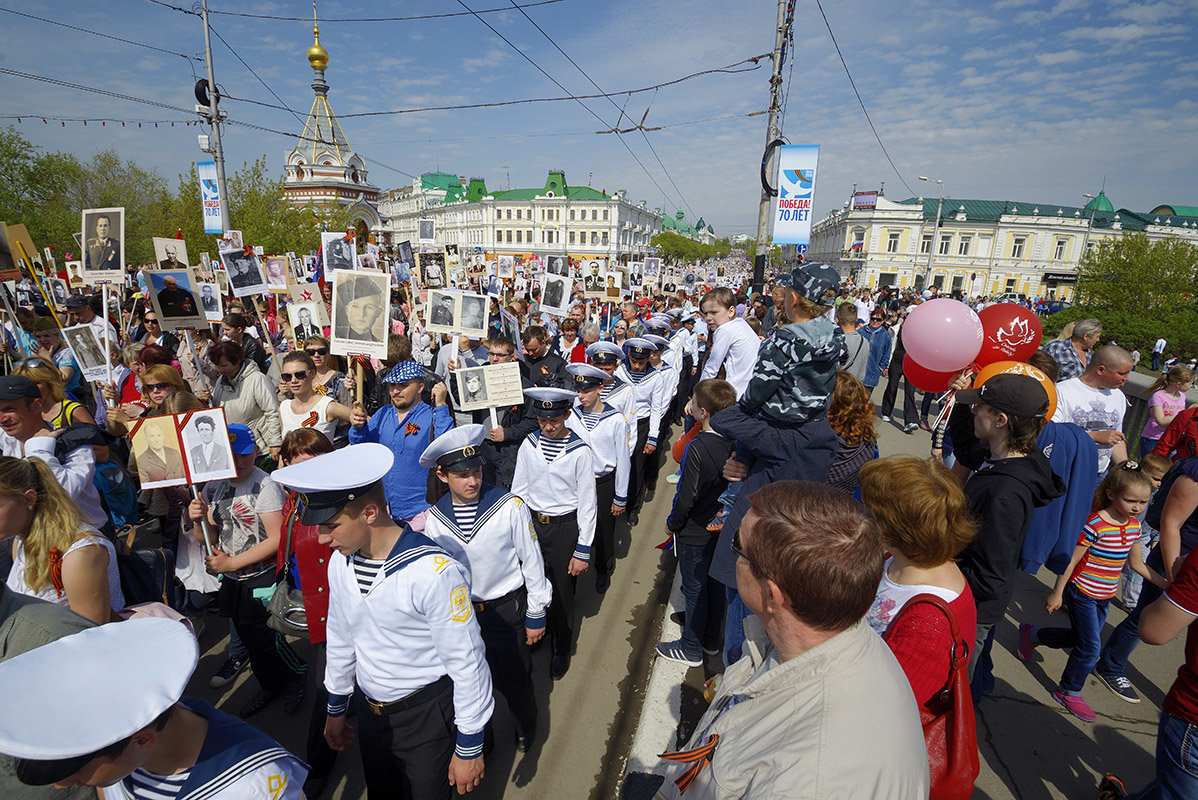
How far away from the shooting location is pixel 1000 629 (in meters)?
4.42

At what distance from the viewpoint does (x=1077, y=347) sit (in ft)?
18.8

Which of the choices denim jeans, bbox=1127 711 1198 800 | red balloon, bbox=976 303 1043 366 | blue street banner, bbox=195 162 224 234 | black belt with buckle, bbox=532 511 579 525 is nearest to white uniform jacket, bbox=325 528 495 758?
black belt with buckle, bbox=532 511 579 525

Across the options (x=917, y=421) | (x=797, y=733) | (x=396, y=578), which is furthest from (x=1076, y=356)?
(x=396, y=578)

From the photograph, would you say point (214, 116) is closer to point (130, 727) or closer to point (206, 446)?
point (206, 446)

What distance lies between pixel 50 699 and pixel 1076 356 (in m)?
7.95

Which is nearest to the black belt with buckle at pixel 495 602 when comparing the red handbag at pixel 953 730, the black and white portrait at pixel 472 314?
the red handbag at pixel 953 730

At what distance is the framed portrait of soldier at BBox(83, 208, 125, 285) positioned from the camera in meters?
6.47

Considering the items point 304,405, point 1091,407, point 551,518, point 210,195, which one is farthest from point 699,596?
point 210,195

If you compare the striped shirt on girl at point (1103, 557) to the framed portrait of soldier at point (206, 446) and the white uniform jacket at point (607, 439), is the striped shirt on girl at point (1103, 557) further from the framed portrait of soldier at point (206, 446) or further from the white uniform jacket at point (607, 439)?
the framed portrait of soldier at point (206, 446)

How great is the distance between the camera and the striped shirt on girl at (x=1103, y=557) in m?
3.49

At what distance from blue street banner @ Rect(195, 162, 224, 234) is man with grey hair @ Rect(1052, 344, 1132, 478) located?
17294 millimetres

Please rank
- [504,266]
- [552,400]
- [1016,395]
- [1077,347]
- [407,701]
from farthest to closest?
1. [504,266]
2. [1077,347]
3. [552,400]
4. [1016,395]
5. [407,701]

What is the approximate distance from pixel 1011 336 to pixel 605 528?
366 cm

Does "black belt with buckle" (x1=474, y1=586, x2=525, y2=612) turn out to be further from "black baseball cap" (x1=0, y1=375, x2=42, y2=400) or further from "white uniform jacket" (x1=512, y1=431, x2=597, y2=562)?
"black baseball cap" (x1=0, y1=375, x2=42, y2=400)
